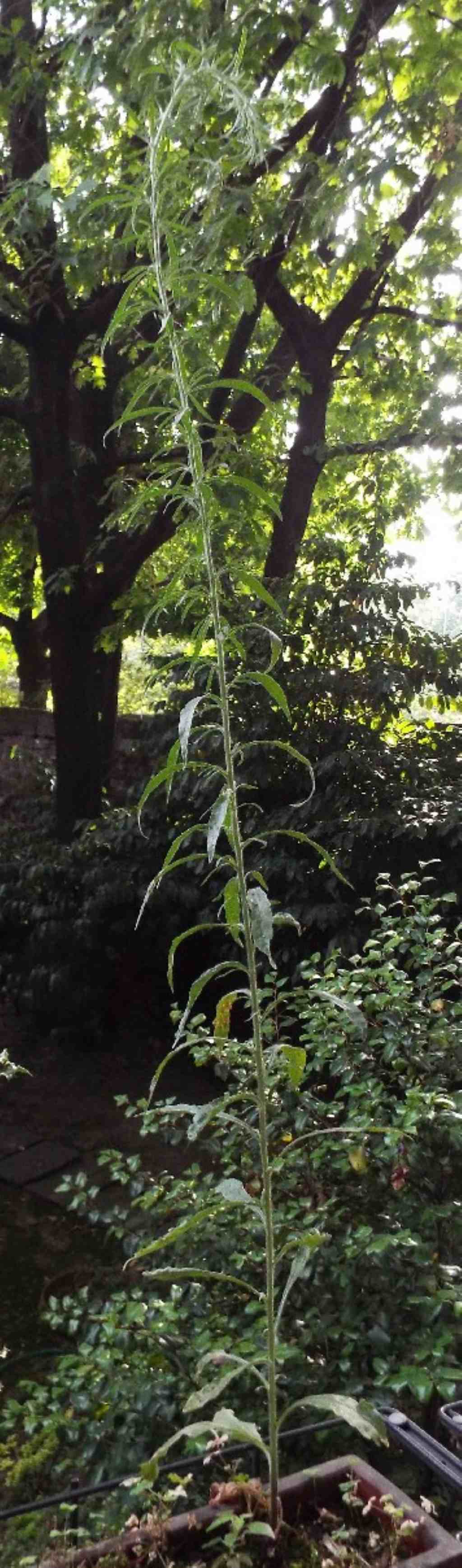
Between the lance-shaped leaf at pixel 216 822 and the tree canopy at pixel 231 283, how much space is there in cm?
258

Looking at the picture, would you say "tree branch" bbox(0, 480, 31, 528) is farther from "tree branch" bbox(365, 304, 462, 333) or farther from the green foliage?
the green foliage

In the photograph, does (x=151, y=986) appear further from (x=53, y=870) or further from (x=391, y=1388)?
(x=391, y=1388)

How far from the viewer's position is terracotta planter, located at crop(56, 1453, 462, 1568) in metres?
1.55

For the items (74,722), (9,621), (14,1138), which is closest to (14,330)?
(74,722)

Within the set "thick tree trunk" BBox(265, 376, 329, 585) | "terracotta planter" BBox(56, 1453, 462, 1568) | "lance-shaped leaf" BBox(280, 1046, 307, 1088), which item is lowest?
"terracotta planter" BBox(56, 1453, 462, 1568)

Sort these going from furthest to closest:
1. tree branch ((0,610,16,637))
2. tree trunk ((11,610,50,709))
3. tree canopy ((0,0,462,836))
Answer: tree branch ((0,610,16,637)), tree trunk ((11,610,50,709)), tree canopy ((0,0,462,836))

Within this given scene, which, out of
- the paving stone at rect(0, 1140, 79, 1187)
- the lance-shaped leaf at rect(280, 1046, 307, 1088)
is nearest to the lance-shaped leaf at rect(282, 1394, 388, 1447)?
the lance-shaped leaf at rect(280, 1046, 307, 1088)

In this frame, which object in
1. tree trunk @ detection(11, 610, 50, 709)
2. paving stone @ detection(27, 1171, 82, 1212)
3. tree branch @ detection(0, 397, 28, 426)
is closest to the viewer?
paving stone @ detection(27, 1171, 82, 1212)

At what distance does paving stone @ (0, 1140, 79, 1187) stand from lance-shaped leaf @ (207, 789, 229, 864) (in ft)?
12.7

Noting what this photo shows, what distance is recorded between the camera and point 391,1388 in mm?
2225

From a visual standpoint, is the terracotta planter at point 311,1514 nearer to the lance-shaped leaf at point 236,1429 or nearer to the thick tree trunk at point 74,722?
the lance-shaped leaf at point 236,1429

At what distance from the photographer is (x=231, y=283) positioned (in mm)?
5590

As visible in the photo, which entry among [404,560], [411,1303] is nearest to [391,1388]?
[411,1303]

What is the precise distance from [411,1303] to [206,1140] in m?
0.74
